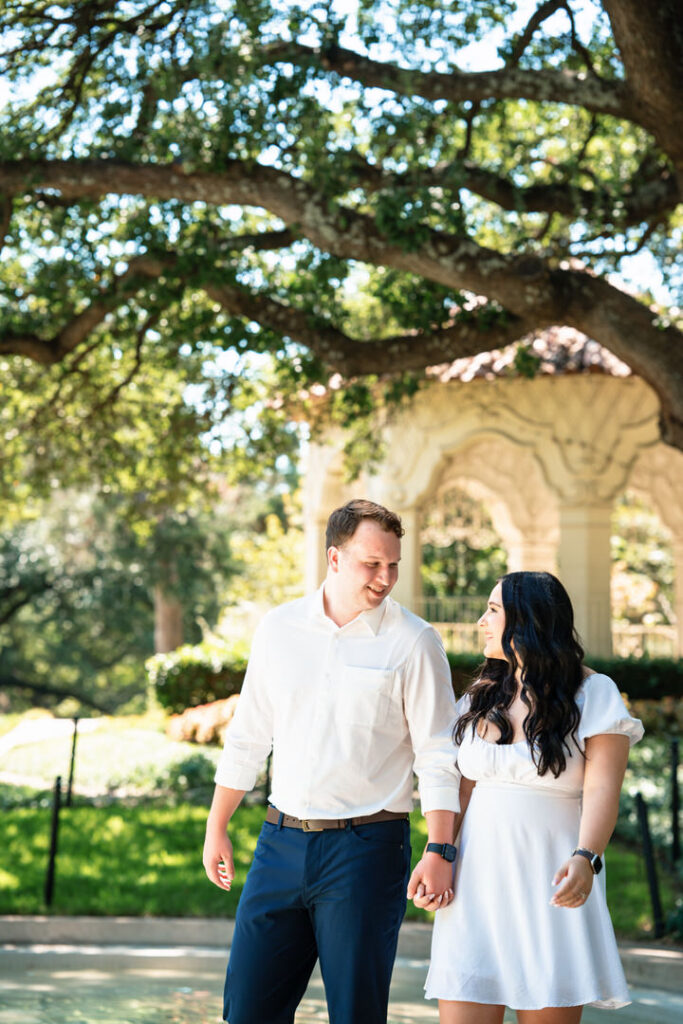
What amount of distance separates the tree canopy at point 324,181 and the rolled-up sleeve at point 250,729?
4810mm

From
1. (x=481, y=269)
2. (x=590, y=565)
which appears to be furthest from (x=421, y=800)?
(x=590, y=565)

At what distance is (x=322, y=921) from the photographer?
345cm

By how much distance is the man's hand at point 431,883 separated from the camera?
10.8ft

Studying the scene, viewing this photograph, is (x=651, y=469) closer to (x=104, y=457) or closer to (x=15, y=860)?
(x=104, y=457)

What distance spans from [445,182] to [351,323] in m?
4.76

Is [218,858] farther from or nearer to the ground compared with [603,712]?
nearer to the ground

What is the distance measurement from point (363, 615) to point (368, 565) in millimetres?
161

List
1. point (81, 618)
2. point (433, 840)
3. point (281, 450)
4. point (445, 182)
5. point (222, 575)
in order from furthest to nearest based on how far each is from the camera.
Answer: point (81, 618) → point (222, 575) → point (281, 450) → point (445, 182) → point (433, 840)

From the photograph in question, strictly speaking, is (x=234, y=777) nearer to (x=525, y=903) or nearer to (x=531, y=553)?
(x=525, y=903)

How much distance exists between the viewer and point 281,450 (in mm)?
12883

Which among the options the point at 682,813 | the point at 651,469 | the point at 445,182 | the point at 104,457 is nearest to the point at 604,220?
the point at 445,182

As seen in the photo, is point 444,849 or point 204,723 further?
point 204,723

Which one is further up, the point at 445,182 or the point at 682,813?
the point at 445,182

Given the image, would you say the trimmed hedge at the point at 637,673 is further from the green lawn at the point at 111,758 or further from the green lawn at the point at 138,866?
the green lawn at the point at 138,866
